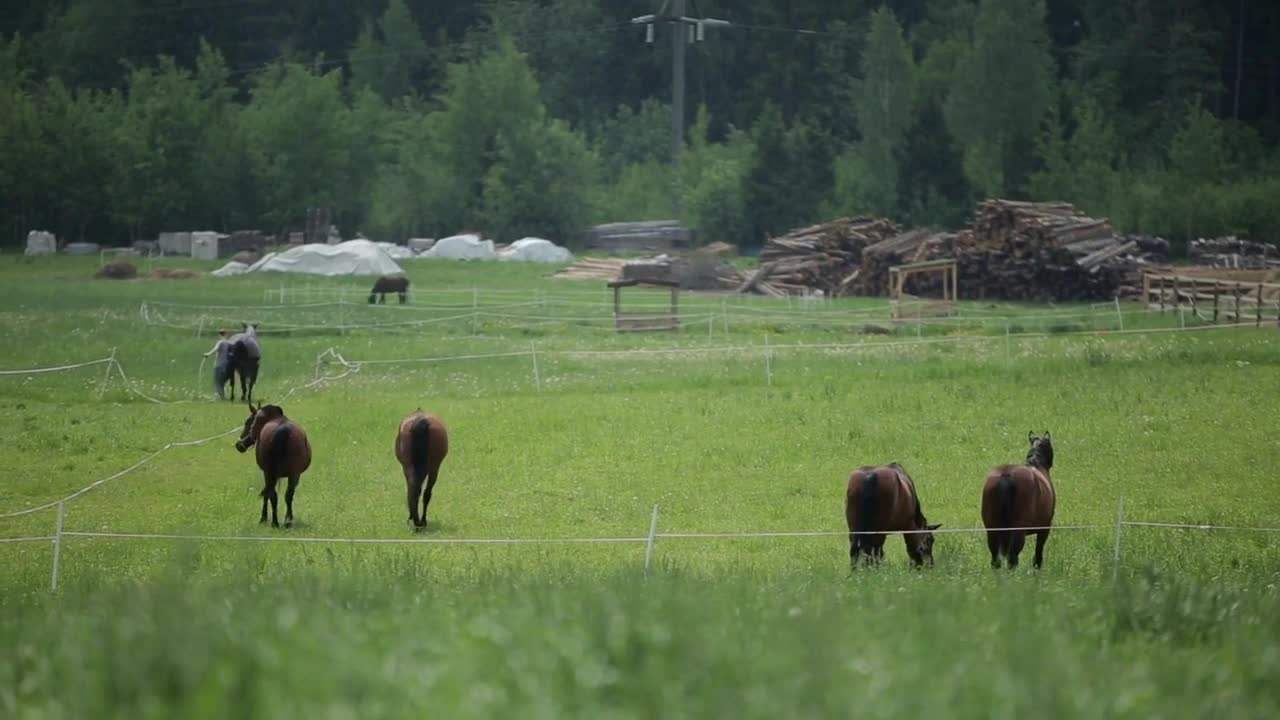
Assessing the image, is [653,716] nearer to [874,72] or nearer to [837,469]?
[837,469]

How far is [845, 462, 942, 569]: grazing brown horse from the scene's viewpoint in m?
15.0

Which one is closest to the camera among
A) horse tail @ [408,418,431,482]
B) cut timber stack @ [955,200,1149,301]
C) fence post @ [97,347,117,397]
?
horse tail @ [408,418,431,482]

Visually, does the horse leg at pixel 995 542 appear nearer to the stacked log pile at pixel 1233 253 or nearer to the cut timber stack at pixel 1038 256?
the cut timber stack at pixel 1038 256

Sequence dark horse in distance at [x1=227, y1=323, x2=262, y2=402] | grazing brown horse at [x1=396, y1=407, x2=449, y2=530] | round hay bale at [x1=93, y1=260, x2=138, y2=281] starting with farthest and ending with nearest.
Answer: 1. round hay bale at [x1=93, y1=260, x2=138, y2=281]
2. dark horse in distance at [x1=227, y1=323, x2=262, y2=402]
3. grazing brown horse at [x1=396, y1=407, x2=449, y2=530]

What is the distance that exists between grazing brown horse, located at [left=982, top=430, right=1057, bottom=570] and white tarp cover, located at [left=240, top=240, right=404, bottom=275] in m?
47.7

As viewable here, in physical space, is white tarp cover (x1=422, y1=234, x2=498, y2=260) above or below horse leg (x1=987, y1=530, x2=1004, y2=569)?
above

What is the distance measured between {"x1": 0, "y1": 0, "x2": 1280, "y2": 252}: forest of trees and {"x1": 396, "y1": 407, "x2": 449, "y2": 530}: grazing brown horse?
49.4m

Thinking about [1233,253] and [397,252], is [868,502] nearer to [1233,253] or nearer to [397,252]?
[1233,253]

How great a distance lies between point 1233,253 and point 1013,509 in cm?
4629

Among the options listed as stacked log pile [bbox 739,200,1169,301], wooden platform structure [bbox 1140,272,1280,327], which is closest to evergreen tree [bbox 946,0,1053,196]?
stacked log pile [bbox 739,200,1169,301]

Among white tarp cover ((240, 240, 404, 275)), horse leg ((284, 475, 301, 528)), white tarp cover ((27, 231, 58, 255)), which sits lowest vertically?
horse leg ((284, 475, 301, 528))

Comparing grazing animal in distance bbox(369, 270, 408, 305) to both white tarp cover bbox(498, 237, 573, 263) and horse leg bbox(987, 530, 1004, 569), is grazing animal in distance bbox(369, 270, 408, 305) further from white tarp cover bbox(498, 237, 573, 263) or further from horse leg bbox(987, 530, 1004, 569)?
horse leg bbox(987, 530, 1004, 569)

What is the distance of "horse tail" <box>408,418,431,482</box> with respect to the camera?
18.6 metres

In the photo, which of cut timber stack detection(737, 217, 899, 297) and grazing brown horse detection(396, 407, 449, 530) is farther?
cut timber stack detection(737, 217, 899, 297)
